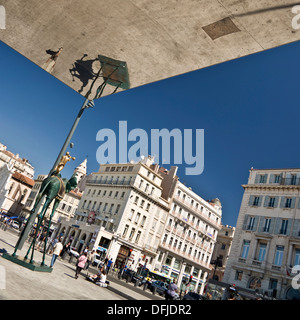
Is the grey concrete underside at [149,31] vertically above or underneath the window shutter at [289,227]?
underneath

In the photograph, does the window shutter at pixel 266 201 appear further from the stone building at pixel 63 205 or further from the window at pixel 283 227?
the stone building at pixel 63 205

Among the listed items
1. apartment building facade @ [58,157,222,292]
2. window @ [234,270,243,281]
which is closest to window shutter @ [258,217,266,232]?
window @ [234,270,243,281]

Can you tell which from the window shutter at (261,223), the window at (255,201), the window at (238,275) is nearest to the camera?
the window at (238,275)

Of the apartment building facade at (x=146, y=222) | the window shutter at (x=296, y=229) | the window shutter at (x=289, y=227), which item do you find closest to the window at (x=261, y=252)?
the window shutter at (x=289, y=227)

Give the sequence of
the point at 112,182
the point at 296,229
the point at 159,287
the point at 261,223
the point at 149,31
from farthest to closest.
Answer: the point at 112,182 < the point at 261,223 < the point at 296,229 < the point at 159,287 < the point at 149,31

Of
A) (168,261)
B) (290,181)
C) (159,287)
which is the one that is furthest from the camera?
(168,261)

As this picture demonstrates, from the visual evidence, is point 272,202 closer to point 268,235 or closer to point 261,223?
point 261,223

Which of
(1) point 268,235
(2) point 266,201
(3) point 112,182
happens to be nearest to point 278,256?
(1) point 268,235

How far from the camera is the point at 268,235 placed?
3161 centimetres

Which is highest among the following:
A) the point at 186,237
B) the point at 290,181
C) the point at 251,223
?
the point at 290,181

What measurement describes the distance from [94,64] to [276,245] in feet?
102

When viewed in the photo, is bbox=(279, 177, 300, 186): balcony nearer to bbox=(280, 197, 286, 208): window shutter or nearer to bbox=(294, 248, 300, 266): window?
bbox=(280, 197, 286, 208): window shutter

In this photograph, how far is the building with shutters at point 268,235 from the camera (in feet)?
96.4

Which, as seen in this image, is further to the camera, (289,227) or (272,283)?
(289,227)
